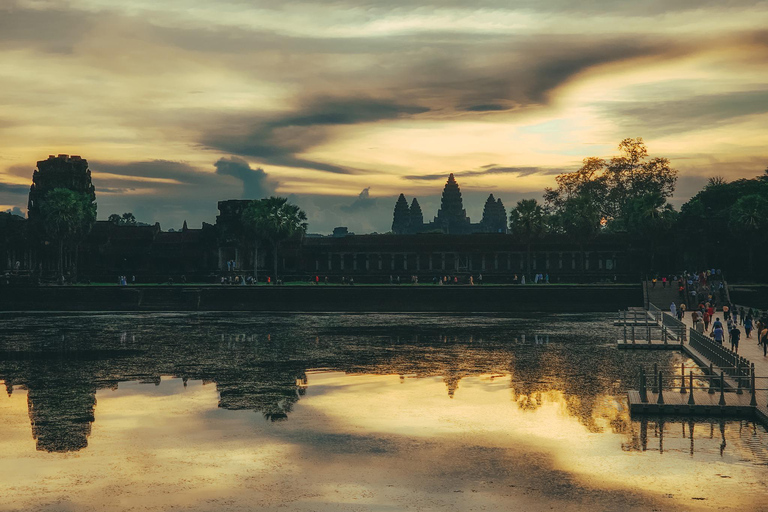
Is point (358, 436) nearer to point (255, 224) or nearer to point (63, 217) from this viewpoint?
point (255, 224)

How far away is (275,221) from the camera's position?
91625 millimetres

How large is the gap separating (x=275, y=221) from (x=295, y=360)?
59.3 metres

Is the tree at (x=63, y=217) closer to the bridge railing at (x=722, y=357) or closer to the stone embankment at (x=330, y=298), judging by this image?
the stone embankment at (x=330, y=298)

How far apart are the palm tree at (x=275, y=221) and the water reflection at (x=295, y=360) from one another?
36.0m

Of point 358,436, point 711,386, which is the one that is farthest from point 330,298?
point 358,436

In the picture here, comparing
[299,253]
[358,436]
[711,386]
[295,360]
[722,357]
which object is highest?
[299,253]

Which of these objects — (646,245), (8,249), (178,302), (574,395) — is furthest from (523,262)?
(574,395)

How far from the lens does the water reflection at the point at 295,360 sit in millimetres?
22734

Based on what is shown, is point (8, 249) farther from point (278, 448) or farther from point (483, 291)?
point (278, 448)

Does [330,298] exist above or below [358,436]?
above

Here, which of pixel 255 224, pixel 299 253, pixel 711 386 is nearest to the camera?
pixel 711 386

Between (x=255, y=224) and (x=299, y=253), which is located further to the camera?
(x=299, y=253)

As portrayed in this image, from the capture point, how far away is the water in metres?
14.4

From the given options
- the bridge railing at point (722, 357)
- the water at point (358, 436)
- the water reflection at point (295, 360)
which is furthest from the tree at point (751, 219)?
the water at point (358, 436)
